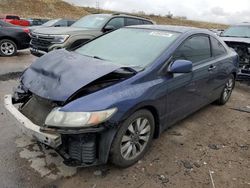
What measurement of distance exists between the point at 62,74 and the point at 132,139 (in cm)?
110

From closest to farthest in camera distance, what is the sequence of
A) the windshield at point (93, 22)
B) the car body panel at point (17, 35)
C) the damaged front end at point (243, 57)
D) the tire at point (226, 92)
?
1. the tire at point (226, 92)
2. the damaged front end at point (243, 57)
3. the windshield at point (93, 22)
4. the car body panel at point (17, 35)

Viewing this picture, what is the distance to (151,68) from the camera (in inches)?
136

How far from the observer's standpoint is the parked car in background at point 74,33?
8.30 metres

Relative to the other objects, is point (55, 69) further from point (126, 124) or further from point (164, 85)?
point (164, 85)

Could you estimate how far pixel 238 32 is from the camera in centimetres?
966

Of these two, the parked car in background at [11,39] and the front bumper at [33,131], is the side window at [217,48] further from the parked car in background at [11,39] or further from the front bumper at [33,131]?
the parked car in background at [11,39]

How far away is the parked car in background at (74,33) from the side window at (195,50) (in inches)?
163

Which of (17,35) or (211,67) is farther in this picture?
(17,35)

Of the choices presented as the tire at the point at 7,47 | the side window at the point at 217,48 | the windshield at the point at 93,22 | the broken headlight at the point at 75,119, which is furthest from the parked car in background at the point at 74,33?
the broken headlight at the point at 75,119

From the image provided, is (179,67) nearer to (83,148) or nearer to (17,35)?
(83,148)

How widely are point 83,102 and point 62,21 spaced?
14.2m

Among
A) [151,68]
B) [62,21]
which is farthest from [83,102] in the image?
[62,21]

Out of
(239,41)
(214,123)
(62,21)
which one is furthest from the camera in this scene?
(62,21)

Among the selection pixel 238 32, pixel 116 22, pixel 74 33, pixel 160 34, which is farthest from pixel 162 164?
pixel 238 32
